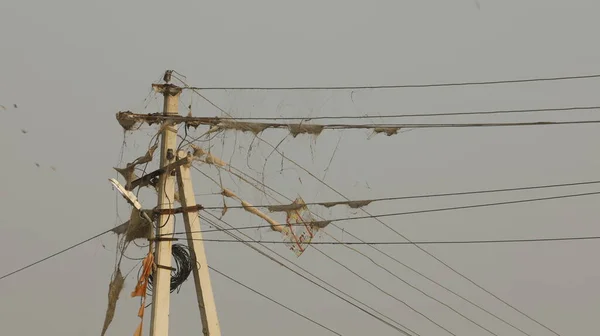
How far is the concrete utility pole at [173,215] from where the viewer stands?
19.3m

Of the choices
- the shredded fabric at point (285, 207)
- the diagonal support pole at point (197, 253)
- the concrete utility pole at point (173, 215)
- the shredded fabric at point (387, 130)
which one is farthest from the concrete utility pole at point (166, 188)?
the shredded fabric at point (387, 130)

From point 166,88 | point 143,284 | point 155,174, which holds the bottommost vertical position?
point 143,284

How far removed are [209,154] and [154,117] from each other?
3.55 ft

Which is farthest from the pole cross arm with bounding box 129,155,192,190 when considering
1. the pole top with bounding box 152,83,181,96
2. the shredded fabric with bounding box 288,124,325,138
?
the shredded fabric with bounding box 288,124,325,138

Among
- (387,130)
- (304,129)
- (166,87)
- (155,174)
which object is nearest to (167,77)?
(166,87)

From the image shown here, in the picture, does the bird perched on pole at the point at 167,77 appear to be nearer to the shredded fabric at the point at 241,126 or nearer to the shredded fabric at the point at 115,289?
the shredded fabric at the point at 241,126

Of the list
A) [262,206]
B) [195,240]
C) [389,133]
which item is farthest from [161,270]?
[389,133]

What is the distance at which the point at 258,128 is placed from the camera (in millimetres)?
18656

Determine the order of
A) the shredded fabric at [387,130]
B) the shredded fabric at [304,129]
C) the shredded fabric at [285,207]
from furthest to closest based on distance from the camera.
A: the shredded fabric at [285,207] < the shredded fabric at [304,129] < the shredded fabric at [387,130]

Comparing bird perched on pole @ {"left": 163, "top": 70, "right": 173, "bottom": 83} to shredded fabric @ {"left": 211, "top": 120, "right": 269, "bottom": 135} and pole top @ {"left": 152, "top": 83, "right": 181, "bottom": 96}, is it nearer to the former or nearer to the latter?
pole top @ {"left": 152, "top": 83, "right": 181, "bottom": 96}

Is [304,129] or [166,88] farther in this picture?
[166,88]

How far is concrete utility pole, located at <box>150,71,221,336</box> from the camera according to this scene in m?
19.3

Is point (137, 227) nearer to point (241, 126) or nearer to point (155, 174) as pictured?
point (155, 174)

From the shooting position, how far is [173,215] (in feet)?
64.3
